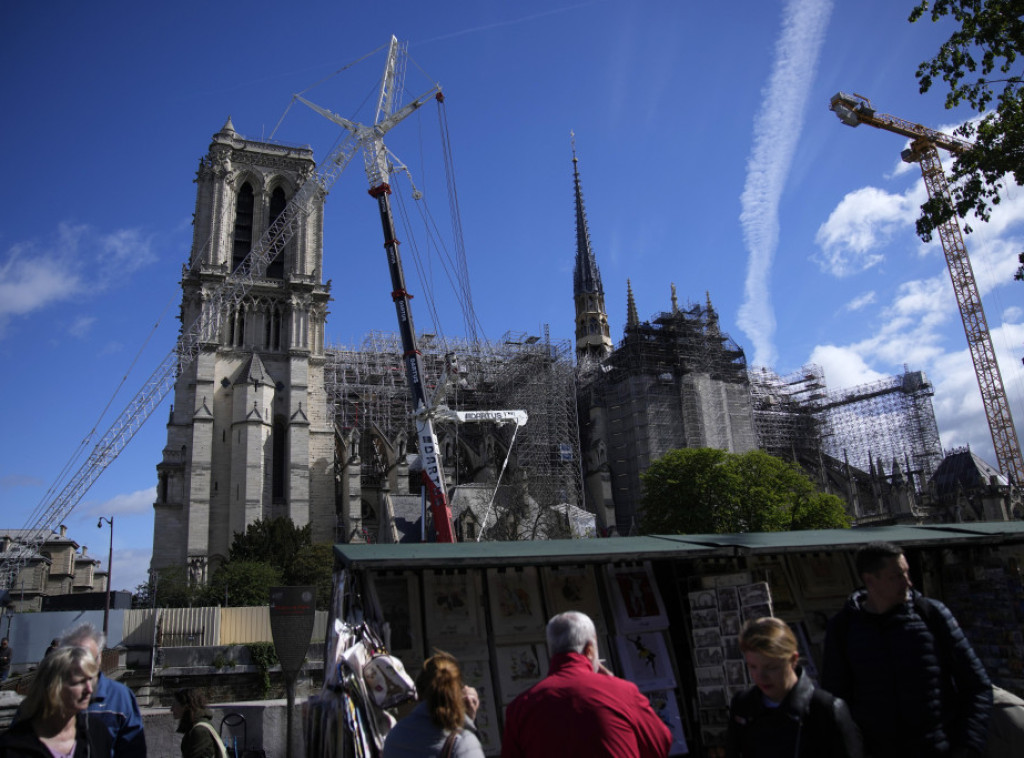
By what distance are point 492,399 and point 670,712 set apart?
50.8 meters

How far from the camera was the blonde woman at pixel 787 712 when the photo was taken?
3.78 meters

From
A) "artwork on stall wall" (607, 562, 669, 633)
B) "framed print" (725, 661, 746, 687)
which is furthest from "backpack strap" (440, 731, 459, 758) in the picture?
"framed print" (725, 661, 746, 687)

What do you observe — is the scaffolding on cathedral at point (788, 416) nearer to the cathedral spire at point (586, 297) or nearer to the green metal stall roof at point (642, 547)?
the cathedral spire at point (586, 297)

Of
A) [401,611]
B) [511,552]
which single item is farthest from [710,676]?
[401,611]

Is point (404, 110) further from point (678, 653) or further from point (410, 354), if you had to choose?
point (678, 653)

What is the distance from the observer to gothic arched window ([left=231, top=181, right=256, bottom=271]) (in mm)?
51719

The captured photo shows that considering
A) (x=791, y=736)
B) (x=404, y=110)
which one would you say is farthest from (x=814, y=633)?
(x=404, y=110)

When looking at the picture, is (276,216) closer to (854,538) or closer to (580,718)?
(854,538)

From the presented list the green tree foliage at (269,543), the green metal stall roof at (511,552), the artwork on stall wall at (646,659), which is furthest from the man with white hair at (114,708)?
the green tree foliage at (269,543)

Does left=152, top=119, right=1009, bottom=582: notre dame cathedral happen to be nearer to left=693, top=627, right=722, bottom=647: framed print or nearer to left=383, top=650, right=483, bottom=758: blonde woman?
left=693, top=627, right=722, bottom=647: framed print

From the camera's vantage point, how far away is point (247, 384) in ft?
150

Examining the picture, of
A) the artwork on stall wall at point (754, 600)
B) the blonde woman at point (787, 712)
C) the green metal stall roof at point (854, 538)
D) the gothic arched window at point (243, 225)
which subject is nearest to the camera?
the blonde woman at point (787, 712)

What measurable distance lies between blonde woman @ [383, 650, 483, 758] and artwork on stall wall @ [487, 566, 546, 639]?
137 inches

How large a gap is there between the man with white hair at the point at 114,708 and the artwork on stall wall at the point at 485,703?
11.0 ft
